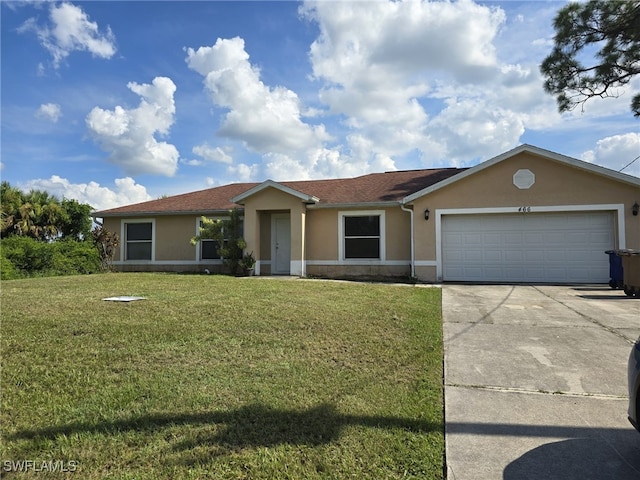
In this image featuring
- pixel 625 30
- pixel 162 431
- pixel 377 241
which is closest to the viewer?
pixel 162 431

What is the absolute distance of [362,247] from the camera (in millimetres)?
15000

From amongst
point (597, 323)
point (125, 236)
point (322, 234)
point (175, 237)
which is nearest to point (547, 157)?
point (597, 323)

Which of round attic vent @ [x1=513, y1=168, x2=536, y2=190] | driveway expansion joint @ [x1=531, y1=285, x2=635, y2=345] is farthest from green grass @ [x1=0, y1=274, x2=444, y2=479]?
round attic vent @ [x1=513, y1=168, x2=536, y2=190]

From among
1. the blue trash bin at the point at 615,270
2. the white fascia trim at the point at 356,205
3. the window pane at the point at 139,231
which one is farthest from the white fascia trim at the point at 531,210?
the window pane at the point at 139,231

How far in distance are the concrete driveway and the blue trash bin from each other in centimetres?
388

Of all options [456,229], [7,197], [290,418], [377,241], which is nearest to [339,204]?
[377,241]

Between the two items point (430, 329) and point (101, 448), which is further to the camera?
point (430, 329)

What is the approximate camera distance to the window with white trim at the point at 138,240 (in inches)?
691

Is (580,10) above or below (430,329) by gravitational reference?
above

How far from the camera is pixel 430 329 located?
6.24m

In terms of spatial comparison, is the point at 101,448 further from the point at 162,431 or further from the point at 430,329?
the point at 430,329

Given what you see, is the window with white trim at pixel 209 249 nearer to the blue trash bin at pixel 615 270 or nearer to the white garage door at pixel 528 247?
the white garage door at pixel 528 247

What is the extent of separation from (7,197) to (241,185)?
1169cm

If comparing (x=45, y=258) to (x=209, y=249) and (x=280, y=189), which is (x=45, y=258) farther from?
(x=280, y=189)
